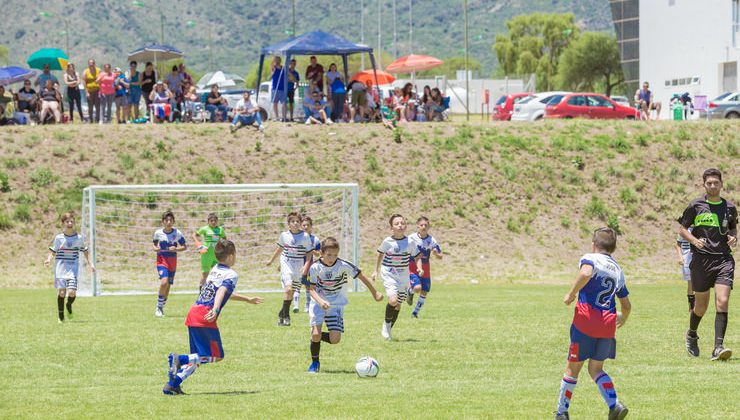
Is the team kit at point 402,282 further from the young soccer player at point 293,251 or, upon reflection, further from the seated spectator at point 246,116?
the seated spectator at point 246,116

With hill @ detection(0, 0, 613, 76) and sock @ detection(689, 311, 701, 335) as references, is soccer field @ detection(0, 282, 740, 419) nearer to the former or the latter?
sock @ detection(689, 311, 701, 335)

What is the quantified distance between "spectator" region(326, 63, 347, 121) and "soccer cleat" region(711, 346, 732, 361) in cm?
2381

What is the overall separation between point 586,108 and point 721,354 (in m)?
32.0

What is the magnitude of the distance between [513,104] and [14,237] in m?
24.0

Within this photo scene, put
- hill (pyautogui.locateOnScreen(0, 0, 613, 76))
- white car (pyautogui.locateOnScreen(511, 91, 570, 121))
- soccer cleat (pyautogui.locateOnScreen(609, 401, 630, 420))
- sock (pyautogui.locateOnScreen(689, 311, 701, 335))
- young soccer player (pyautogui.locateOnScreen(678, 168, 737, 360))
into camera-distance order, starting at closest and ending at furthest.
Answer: soccer cleat (pyautogui.locateOnScreen(609, 401, 630, 420)), young soccer player (pyautogui.locateOnScreen(678, 168, 737, 360)), sock (pyautogui.locateOnScreen(689, 311, 701, 335)), white car (pyautogui.locateOnScreen(511, 91, 570, 121)), hill (pyautogui.locateOnScreen(0, 0, 613, 76))

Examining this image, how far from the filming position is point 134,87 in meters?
36.8

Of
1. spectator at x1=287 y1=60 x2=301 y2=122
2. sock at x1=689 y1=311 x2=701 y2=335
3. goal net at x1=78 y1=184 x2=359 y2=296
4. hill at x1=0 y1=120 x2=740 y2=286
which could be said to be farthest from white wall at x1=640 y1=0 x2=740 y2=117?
sock at x1=689 y1=311 x2=701 y2=335

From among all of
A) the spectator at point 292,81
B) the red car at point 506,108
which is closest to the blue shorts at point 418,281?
the spectator at point 292,81

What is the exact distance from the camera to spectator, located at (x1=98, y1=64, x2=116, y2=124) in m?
35.7

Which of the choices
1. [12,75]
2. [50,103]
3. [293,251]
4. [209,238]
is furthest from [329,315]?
[12,75]

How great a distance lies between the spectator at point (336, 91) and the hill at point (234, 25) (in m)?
97.7

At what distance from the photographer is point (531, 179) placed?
37562mm

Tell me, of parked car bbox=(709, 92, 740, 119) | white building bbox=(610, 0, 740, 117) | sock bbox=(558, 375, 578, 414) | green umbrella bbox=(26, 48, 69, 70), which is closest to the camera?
sock bbox=(558, 375, 578, 414)

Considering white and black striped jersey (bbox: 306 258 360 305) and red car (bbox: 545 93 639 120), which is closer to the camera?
white and black striped jersey (bbox: 306 258 360 305)
